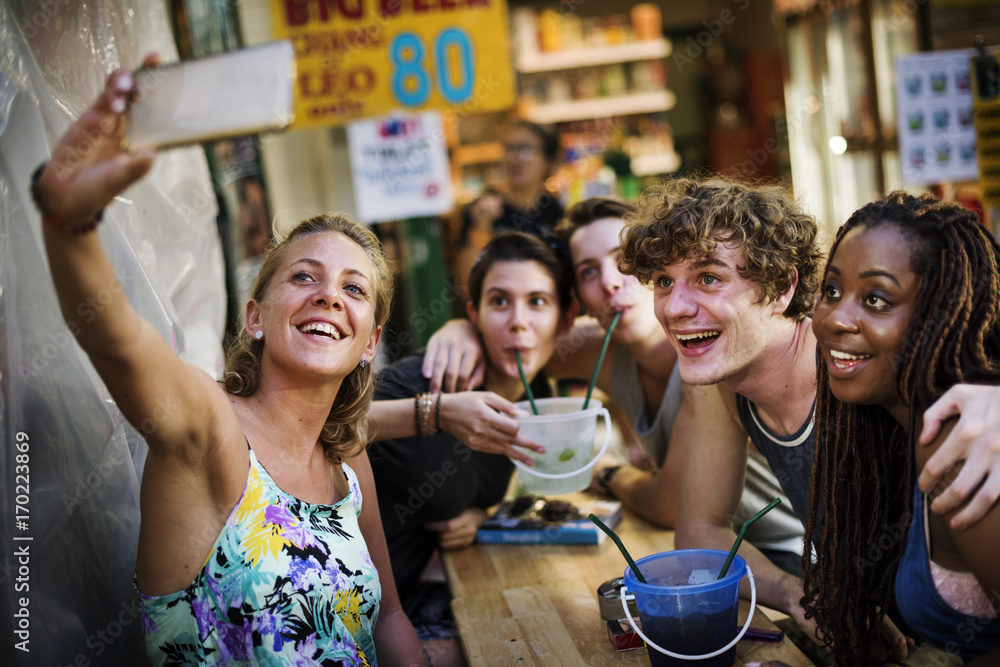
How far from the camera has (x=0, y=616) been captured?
1.60 m

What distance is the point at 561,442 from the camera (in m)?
2.11

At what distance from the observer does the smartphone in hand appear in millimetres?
1047

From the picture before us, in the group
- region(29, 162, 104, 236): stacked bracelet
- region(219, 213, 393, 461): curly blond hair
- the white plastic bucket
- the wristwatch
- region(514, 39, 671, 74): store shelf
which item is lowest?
the wristwatch

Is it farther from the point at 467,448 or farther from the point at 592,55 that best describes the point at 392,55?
the point at 592,55

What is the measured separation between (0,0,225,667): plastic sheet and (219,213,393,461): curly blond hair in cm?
31

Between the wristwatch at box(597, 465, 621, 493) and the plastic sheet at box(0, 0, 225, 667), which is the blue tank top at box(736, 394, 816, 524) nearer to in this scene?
the wristwatch at box(597, 465, 621, 493)

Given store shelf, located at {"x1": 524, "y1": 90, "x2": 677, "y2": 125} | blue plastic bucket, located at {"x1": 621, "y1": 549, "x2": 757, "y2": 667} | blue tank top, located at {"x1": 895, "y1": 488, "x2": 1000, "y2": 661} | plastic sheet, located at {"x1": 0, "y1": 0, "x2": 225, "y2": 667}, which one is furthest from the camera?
store shelf, located at {"x1": 524, "y1": 90, "x2": 677, "y2": 125}

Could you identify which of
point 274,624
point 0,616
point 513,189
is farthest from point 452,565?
point 513,189

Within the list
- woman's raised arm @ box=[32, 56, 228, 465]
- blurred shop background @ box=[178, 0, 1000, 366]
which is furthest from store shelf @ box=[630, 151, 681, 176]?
woman's raised arm @ box=[32, 56, 228, 465]

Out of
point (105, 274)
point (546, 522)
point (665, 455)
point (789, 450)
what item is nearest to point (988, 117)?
point (665, 455)

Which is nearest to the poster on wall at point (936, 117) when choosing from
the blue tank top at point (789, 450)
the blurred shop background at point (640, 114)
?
the blurred shop background at point (640, 114)

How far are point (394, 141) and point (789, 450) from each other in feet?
10.0

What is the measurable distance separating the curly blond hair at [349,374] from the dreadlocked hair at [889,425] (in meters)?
1.07

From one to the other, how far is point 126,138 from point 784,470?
1.63m
